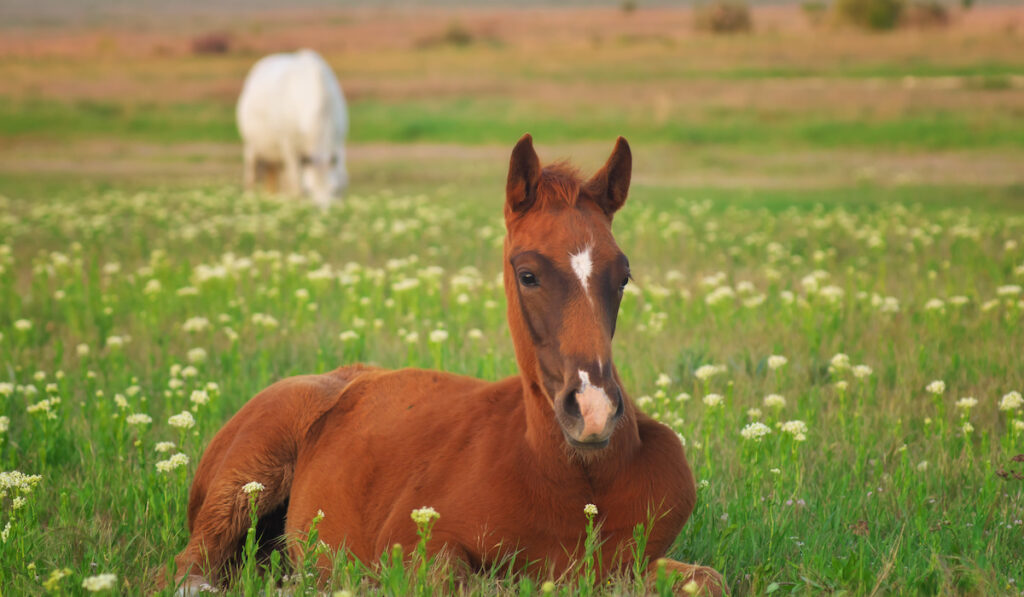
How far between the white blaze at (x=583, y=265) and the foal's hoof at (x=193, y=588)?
1.88 meters

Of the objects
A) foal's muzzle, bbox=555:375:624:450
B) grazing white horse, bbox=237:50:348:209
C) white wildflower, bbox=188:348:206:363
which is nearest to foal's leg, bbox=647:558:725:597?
foal's muzzle, bbox=555:375:624:450

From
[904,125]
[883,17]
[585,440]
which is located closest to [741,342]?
[585,440]

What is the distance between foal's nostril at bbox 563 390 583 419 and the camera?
123 inches

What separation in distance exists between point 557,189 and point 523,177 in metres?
0.14

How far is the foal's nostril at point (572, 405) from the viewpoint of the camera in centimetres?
314

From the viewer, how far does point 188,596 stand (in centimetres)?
370

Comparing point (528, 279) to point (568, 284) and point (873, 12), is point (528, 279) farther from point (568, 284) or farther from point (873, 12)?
point (873, 12)

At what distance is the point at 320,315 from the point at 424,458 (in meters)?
5.11

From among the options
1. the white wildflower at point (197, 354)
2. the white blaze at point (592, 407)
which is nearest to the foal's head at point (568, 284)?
the white blaze at point (592, 407)

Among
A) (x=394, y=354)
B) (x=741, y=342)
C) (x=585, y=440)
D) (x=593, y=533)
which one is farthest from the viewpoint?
(x=741, y=342)

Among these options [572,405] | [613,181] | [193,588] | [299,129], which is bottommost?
[193,588]

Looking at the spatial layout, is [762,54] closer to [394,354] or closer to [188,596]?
[394,354]

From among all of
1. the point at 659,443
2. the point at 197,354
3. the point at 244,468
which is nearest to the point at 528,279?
the point at 659,443

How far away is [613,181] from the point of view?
12.8 ft
